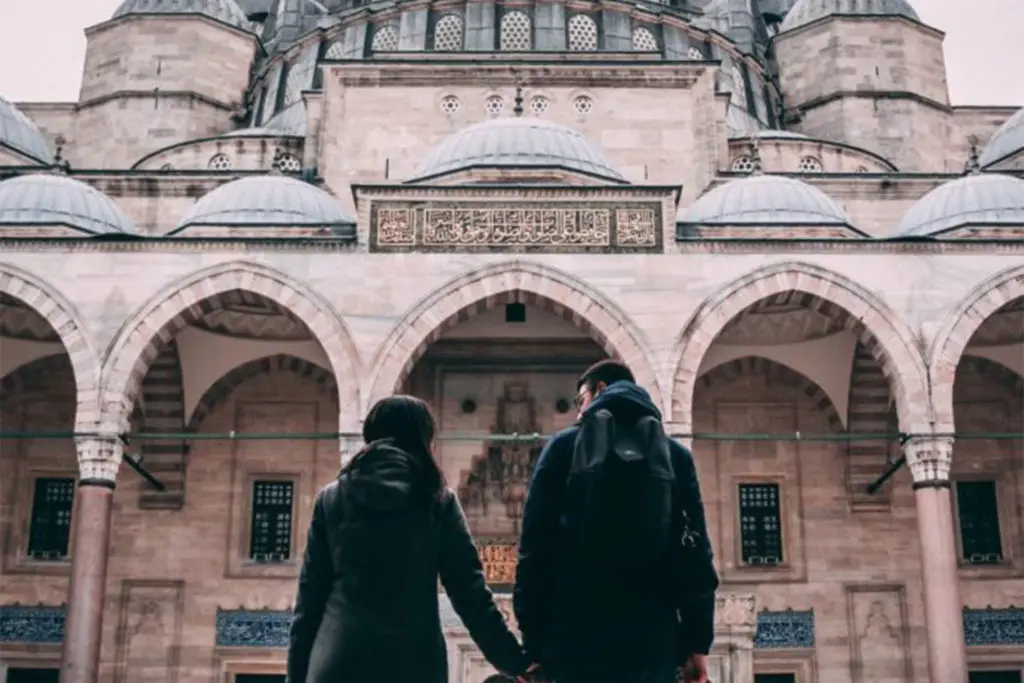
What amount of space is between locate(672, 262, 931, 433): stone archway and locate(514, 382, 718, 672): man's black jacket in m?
8.70

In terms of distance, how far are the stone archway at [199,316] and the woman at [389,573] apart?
8.78 m

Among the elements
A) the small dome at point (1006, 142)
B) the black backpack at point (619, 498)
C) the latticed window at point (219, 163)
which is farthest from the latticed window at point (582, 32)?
the black backpack at point (619, 498)

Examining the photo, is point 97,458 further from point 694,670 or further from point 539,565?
point 694,670

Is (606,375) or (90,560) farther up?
(90,560)

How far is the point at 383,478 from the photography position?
3133 mm

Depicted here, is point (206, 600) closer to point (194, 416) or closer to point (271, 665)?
point (271, 665)

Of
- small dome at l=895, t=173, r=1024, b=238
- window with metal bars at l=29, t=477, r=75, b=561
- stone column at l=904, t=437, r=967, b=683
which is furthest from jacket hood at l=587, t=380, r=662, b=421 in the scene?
window with metal bars at l=29, t=477, r=75, b=561

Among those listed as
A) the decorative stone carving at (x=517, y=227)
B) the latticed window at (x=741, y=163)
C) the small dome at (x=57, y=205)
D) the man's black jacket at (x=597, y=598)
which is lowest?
the man's black jacket at (x=597, y=598)

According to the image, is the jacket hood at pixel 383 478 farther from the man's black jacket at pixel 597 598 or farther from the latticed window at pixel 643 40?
the latticed window at pixel 643 40

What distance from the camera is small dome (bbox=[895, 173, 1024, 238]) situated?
13.7 meters

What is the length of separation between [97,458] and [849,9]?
47.0 ft

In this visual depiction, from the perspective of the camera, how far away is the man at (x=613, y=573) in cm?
322

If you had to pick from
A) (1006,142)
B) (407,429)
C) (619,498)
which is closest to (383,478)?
(407,429)

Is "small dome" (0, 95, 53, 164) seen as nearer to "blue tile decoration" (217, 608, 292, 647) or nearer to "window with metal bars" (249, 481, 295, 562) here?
"window with metal bars" (249, 481, 295, 562)
